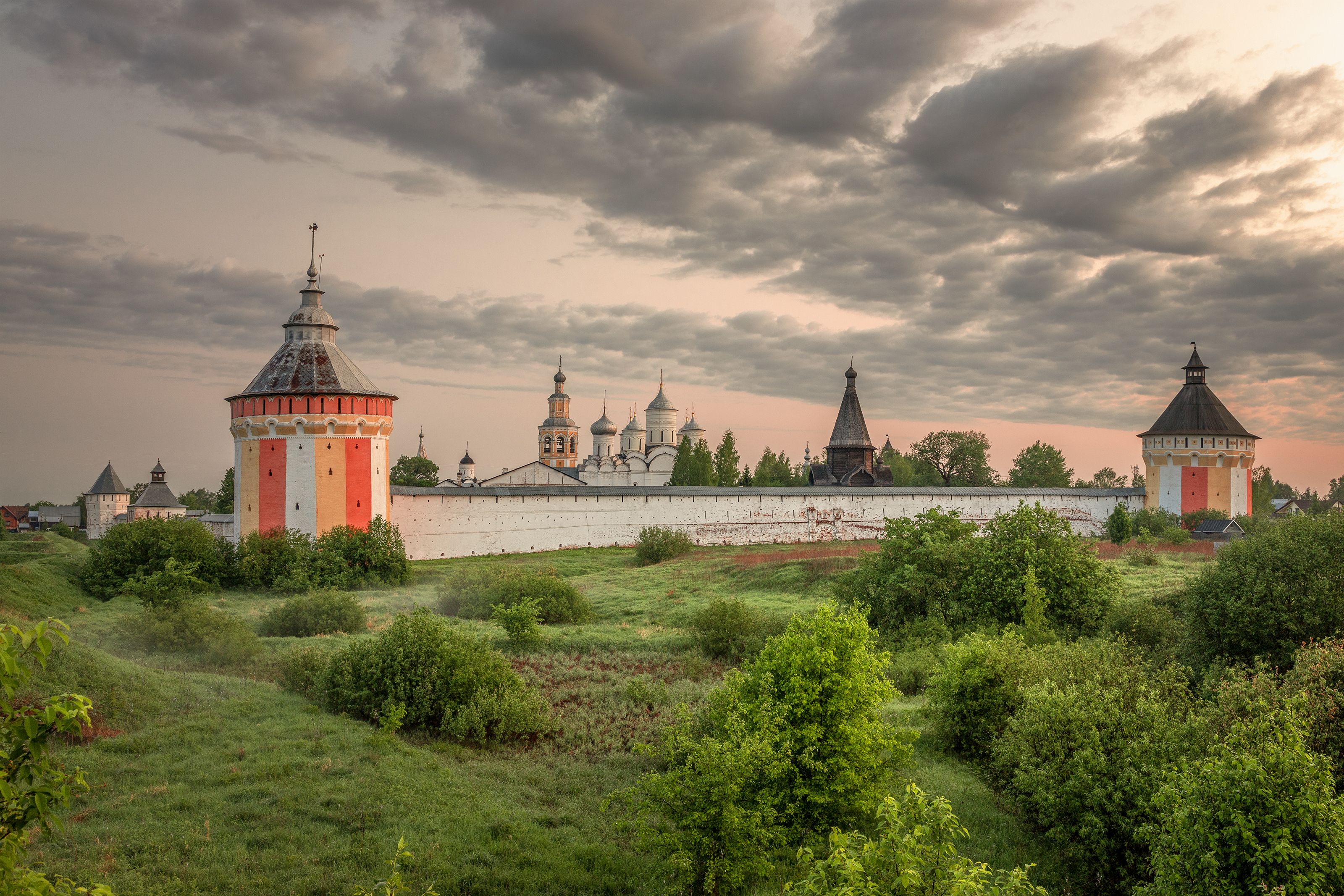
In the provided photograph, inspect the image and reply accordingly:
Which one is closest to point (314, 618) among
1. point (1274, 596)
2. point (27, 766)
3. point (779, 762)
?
point (779, 762)

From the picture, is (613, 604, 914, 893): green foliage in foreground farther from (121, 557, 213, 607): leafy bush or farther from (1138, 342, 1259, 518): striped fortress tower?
(1138, 342, 1259, 518): striped fortress tower

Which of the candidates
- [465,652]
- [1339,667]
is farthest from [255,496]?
[1339,667]

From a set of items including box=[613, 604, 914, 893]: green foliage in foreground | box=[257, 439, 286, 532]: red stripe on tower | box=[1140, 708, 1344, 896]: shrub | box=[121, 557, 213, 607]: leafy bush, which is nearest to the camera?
box=[1140, 708, 1344, 896]: shrub

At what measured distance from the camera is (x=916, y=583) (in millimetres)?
19203

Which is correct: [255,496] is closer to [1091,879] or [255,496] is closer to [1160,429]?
[1091,879]

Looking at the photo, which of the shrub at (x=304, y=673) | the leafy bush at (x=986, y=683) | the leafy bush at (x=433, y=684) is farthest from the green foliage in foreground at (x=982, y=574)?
the shrub at (x=304, y=673)

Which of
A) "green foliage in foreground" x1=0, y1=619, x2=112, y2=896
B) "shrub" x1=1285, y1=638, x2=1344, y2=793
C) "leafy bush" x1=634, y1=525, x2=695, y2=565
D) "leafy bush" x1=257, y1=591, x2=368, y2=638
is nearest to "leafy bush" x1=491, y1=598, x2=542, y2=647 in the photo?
"leafy bush" x1=257, y1=591, x2=368, y2=638

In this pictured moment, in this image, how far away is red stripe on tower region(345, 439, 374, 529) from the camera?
30.3 meters

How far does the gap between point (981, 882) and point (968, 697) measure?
764 cm

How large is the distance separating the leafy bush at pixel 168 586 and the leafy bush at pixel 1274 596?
67.6 ft

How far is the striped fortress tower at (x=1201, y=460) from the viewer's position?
44500 millimetres

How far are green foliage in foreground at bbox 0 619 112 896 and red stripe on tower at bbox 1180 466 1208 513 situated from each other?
5041cm

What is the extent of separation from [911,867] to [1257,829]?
2.90m

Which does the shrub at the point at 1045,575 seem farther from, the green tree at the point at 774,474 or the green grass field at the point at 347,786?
the green tree at the point at 774,474
